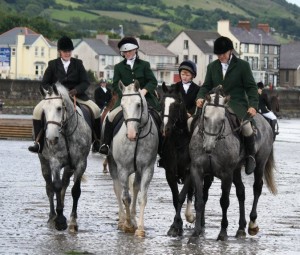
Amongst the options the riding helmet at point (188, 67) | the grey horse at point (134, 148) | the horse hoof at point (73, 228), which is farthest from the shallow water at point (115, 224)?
the riding helmet at point (188, 67)

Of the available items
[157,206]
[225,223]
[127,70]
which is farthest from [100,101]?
[225,223]

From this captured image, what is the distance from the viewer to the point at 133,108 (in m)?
16.9

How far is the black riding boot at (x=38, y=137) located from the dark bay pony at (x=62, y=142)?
0.37 ft

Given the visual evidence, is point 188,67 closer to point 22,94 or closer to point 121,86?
point 121,86

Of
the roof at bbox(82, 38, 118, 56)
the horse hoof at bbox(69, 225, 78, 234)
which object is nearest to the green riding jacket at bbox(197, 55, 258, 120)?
the horse hoof at bbox(69, 225, 78, 234)

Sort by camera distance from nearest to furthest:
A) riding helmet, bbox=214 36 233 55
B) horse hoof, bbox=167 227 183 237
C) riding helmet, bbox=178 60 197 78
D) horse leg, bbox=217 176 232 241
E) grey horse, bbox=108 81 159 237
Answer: horse leg, bbox=217 176 232 241
horse hoof, bbox=167 227 183 237
grey horse, bbox=108 81 159 237
riding helmet, bbox=214 36 233 55
riding helmet, bbox=178 60 197 78

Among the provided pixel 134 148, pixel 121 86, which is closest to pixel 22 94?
pixel 121 86

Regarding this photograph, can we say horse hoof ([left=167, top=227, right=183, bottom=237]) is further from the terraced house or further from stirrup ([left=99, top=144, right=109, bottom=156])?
the terraced house

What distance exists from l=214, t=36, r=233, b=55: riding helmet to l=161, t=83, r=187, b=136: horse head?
2.76 ft

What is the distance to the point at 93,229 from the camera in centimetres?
1739

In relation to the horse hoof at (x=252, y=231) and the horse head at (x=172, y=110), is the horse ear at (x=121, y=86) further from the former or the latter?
the horse hoof at (x=252, y=231)

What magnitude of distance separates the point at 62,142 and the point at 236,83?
287 cm

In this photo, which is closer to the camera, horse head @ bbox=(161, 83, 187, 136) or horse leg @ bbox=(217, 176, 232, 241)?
horse leg @ bbox=(217, 176, 232, 241)

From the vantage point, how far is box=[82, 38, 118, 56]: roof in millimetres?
194012
